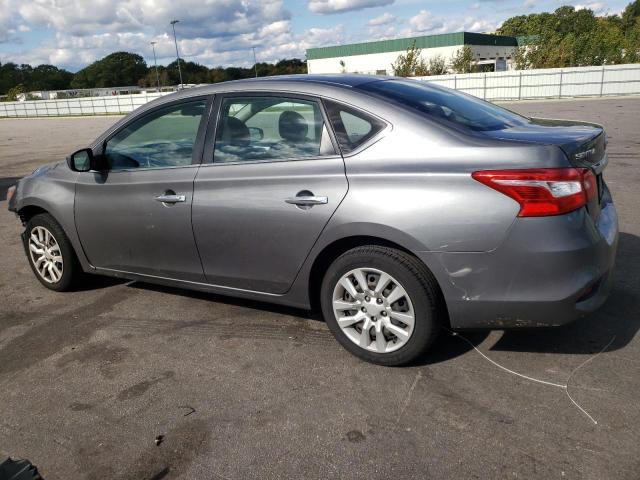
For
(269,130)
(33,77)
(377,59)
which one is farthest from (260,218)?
(33,77)

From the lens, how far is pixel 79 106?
180ft

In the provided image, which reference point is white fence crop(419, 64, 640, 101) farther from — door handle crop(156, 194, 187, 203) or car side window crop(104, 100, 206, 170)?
door handle crop(156, 194, 187, 203)

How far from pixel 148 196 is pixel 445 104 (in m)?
2.13

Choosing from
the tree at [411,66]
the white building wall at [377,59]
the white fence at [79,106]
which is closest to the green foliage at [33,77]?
the white fence at [79,106]

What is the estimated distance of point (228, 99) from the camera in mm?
3898

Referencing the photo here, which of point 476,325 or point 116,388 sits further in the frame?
point 116,388

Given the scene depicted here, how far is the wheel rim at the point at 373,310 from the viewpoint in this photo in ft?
10.7

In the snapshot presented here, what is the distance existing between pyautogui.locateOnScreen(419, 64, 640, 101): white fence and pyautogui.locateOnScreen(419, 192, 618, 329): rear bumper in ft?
98.7

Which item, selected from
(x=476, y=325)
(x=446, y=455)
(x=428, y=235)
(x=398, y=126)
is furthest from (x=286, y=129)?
(x=446, y=455)

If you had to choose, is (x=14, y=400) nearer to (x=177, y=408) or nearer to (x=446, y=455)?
(x=177, y=408)

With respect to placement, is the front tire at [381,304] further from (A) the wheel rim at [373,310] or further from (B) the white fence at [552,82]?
(B) the white fence at [552,82]

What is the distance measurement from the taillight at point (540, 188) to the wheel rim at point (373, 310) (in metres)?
0.78

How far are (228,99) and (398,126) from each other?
4.23ft

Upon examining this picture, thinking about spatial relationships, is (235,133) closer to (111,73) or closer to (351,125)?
(351,125)
